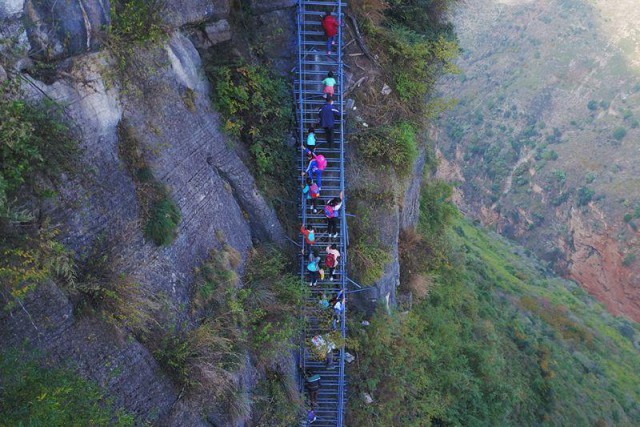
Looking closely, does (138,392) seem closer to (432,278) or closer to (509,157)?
(432,278)

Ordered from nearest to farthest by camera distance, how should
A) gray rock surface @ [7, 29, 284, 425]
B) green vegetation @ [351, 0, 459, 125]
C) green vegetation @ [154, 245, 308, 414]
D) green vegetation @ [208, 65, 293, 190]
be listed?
1. gray rock surface @ [7, 29, 284, 425]
2. green vegetation @ [154, 245, 308, 414]
3. green vegetation @ [208, 65, 293, 190]
4. green vegetation @ [351, 0, 459, 125]

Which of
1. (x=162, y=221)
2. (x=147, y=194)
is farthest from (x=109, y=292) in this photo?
(x=147, y=194)

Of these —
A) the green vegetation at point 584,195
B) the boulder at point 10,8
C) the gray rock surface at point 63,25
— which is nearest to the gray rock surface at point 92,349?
the gray rock surface at point 63,25

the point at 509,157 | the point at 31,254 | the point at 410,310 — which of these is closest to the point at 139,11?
the point at 31,254

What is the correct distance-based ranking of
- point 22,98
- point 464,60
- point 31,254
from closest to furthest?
point 31,254, point 22,98, point 464,60

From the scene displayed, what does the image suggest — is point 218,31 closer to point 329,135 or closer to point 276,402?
point 329,135

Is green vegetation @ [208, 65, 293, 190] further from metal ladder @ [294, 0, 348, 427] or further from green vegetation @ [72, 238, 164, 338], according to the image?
green vegetation @ [72, 238, 164, 338]

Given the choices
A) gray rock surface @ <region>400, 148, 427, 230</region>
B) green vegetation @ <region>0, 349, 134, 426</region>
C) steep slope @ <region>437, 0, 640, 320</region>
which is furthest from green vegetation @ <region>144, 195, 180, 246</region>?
steep slope @ <region>437, 0, 640, 320</region>
